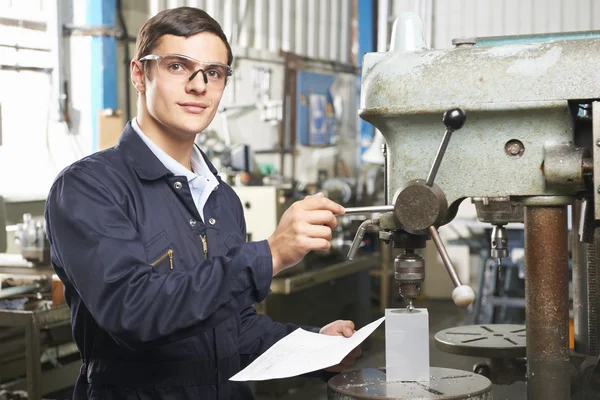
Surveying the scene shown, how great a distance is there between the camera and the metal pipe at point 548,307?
96cm

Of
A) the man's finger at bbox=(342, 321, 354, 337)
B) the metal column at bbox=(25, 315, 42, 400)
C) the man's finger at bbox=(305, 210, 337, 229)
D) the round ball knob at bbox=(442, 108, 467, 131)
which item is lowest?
the metal column at bbox=(25, 315, 42, 400)

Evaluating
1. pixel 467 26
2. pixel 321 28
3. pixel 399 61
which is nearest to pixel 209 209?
pixel 399 61

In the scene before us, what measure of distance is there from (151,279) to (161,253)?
0.15 metres

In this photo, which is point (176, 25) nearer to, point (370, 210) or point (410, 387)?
point (370, 210)

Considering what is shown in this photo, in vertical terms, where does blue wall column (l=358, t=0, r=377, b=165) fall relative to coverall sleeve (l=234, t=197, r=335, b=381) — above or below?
above

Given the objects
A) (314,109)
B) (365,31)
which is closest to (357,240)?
(314,109)

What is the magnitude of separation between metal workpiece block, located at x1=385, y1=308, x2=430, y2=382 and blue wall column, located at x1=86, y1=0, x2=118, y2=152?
9.67ft

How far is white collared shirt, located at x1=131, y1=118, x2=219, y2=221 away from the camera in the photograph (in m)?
1.18

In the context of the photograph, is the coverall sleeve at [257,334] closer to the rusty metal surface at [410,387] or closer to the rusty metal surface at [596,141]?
the rusty metal surface at [410,387]

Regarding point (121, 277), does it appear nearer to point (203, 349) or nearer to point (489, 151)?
point (203, 349)

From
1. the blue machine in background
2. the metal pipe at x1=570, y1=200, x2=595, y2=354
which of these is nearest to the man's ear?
the metal pipe at x1=570, y1=200, x2=595, y2=354

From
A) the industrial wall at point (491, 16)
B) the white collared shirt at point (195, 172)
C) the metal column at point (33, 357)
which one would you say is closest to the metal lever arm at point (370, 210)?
the white collared shirt at point (195, 172)

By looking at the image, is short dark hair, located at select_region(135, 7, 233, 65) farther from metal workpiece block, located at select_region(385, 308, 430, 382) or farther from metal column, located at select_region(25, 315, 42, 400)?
metal column, located at select_region(25, 315, 42, 400)

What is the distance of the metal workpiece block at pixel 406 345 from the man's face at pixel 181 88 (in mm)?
415
